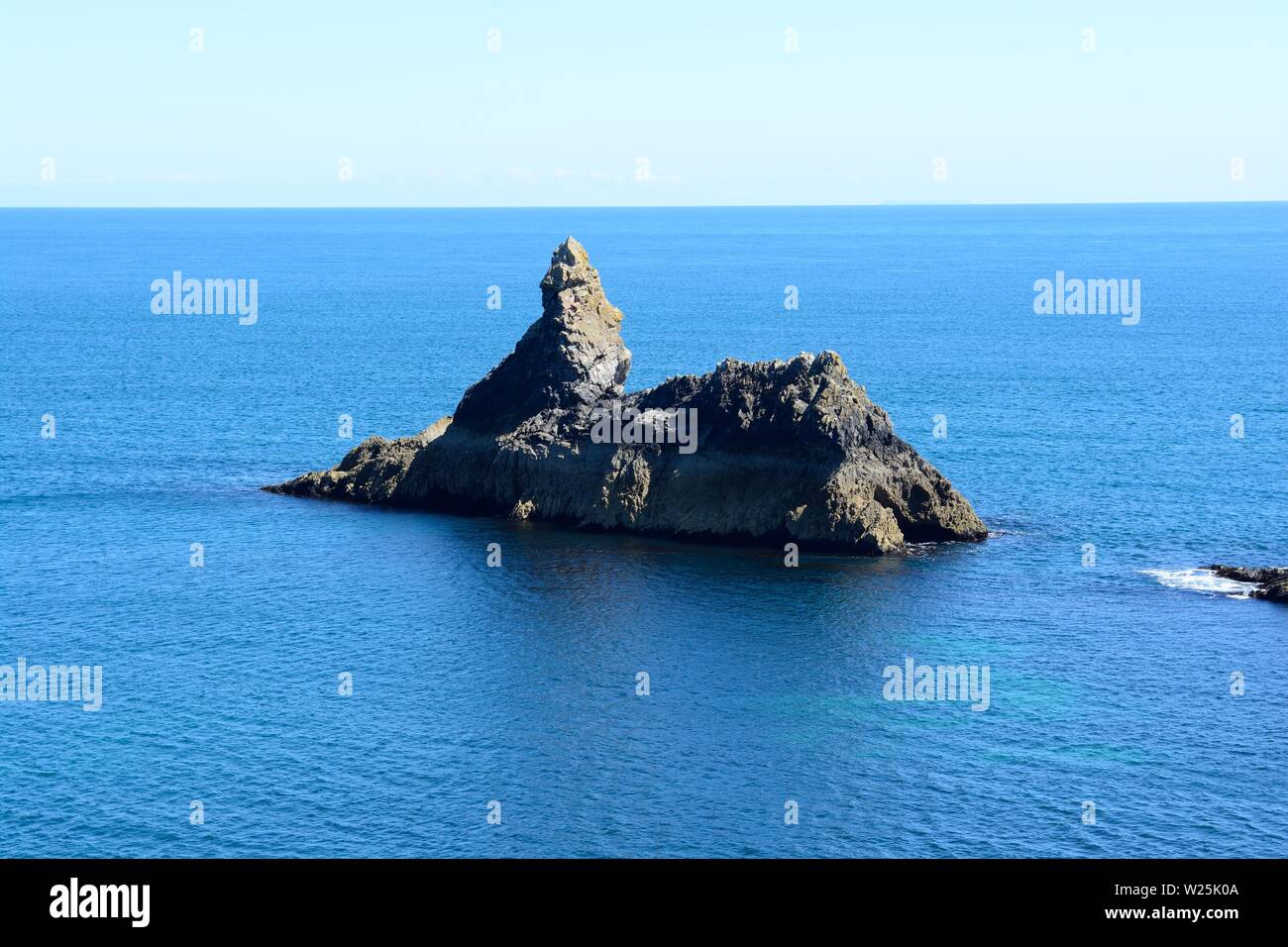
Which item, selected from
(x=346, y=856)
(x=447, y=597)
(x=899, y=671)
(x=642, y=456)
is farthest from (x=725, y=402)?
(x=346, y=856)

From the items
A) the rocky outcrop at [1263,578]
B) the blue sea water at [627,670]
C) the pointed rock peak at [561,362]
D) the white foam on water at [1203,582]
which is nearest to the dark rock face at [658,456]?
the pointed rock peak at [561,362]

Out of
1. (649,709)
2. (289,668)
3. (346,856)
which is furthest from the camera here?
(289,668)

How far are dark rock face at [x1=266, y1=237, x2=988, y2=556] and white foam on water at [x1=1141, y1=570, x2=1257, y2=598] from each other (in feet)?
40.3

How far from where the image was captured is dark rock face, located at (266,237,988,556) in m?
97.4

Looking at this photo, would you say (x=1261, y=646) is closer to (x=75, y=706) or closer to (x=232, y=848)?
(x=232, y=848)

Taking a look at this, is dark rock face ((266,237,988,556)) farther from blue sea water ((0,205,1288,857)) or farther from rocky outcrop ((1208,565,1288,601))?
rocky outcrop ((1208,565,1288,601))

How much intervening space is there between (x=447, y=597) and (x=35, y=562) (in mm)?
26501

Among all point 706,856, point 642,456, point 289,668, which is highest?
point 642,456

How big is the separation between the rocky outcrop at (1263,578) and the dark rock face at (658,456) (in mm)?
15149

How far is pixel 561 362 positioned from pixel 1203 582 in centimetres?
4437

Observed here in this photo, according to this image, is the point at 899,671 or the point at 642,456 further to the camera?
the point at 642,456

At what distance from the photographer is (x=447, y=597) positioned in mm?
88625

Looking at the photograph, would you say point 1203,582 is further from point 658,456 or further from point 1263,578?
point 658,456

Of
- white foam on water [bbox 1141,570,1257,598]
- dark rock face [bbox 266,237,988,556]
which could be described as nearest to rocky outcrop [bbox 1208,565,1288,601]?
white foam on water [bbox 1141,570,1257,598]
